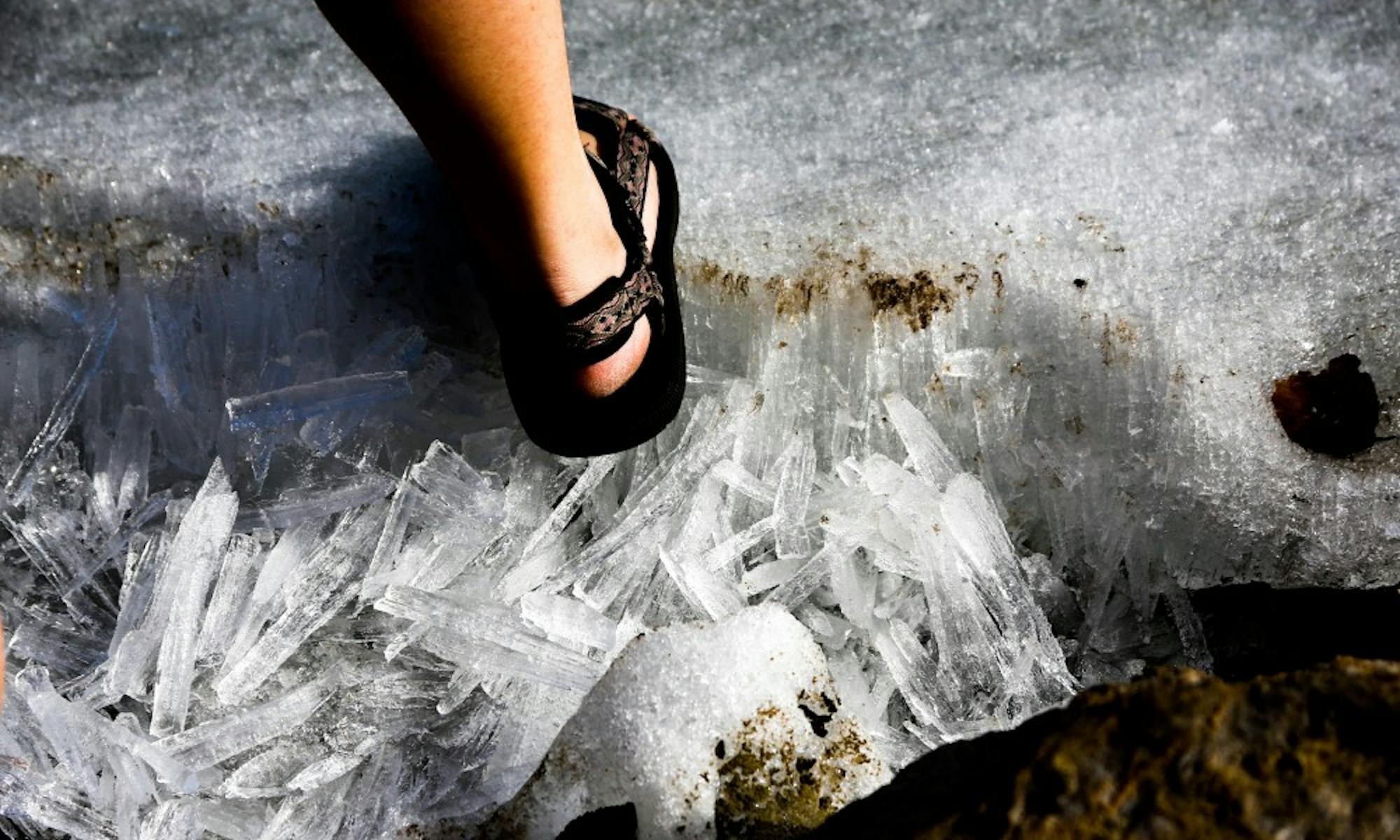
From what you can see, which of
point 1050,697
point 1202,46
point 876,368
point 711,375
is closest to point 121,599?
point 711,375

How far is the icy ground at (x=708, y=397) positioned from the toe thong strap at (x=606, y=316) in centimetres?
20

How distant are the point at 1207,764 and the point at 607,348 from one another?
85 cm

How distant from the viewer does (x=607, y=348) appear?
52.7 inches

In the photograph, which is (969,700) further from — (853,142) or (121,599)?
(121,599)

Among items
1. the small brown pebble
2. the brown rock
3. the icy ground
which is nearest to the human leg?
the icy ground

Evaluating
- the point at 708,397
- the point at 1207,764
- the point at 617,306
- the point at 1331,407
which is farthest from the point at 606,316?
the point at 1331,407

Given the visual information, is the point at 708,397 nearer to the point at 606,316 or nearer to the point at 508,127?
the point at 606,316

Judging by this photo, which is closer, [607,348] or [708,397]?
[607,348]

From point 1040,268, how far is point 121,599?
4.52ft

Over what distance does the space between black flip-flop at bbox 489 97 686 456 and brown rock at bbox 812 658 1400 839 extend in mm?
735

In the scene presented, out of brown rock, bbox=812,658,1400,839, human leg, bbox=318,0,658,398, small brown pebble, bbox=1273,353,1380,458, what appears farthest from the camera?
small brown pebble, bbox=1273,353,1380,458

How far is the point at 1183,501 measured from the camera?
1425 millimetres

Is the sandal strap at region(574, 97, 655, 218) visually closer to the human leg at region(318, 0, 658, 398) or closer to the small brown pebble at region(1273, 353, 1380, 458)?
the human leg at region(318, 0, 658, 398)

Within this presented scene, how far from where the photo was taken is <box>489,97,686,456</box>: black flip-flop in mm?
1315
